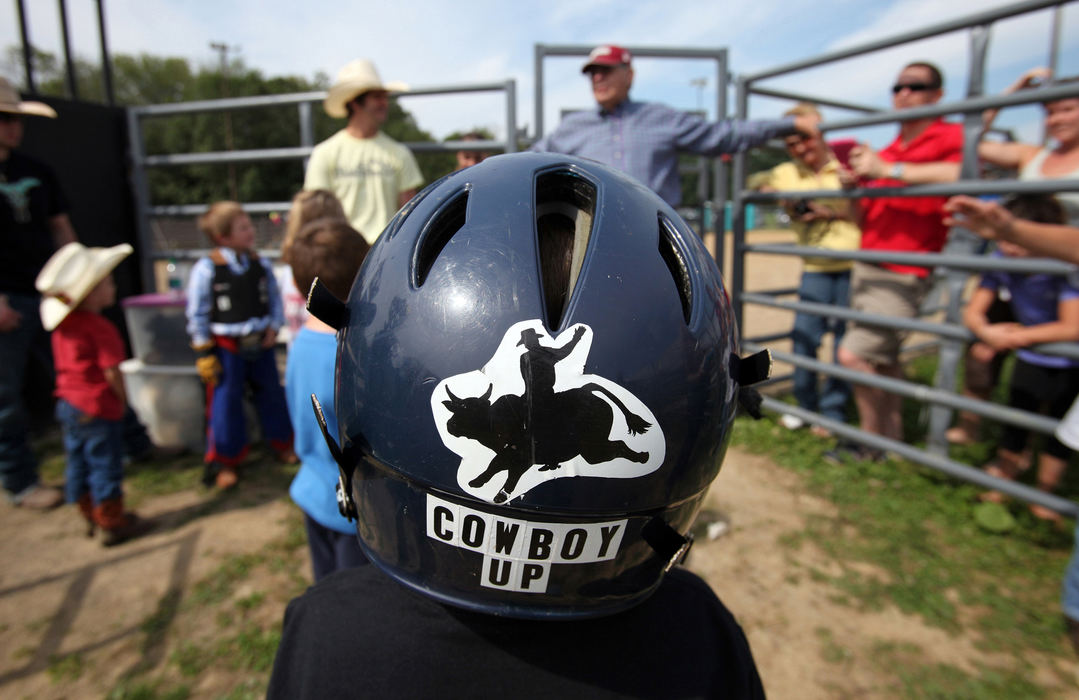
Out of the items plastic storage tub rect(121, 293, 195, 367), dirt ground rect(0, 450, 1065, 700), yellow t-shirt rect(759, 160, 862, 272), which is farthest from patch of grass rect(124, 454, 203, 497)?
yellow t-shirt rect(759, 160, 862, 272)

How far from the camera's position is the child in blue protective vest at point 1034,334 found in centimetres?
306

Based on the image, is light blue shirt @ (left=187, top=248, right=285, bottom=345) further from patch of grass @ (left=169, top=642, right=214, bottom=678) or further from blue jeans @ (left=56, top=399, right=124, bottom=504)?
patch of grass @ (left=169, top=642, right=214, bottom=678)

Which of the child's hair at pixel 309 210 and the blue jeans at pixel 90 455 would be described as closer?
the child's hair at pixel 309 210

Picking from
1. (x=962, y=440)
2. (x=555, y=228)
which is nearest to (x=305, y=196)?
(x=555, y=228)

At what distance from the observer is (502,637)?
3.54 feet

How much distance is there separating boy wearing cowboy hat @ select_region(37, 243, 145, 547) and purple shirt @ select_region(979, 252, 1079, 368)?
4.92 m

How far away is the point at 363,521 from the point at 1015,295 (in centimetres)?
375

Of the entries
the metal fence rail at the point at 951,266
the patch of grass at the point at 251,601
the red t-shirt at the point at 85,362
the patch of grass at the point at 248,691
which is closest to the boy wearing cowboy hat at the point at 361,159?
the red t-shirt at the point at 85,362

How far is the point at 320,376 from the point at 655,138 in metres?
2.49

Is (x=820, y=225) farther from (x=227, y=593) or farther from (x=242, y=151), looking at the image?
(x=242, y=151)

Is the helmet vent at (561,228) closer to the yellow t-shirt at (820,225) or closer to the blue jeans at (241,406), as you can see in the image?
the blue jeans at (241,406)

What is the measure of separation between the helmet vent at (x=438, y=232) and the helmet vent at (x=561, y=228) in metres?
0.15

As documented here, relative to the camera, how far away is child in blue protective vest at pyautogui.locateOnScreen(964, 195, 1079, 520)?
3.06 m

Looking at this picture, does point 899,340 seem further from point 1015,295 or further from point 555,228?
point 555,228
